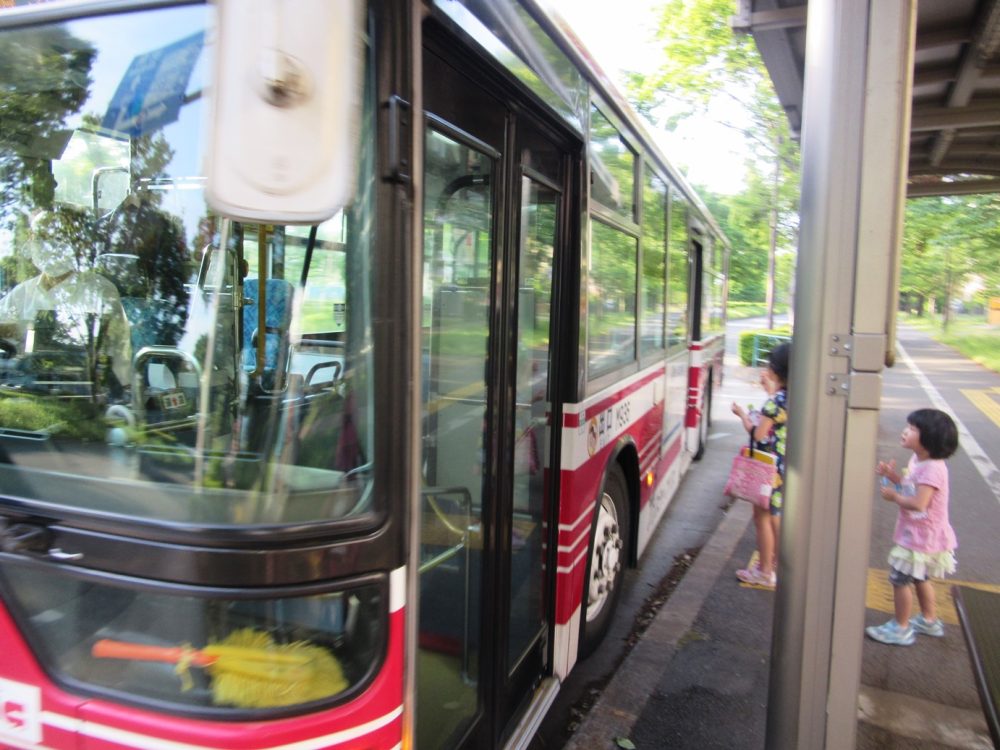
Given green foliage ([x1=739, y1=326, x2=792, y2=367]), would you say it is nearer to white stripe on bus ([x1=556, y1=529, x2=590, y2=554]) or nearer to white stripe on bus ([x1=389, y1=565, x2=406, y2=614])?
white stripe on bus ([x1=556, y1=529, x2=590, y2=554])

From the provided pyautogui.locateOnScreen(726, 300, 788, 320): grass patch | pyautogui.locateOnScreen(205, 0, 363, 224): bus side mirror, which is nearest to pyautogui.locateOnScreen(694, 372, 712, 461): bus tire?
pyautogui.locateOnScreen(205, 0, 363, 224): bus side mirror

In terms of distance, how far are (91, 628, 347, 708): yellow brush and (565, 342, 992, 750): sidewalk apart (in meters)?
2.00

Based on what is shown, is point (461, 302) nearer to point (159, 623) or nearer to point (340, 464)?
point (340, 464)

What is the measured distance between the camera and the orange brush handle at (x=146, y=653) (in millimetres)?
1585

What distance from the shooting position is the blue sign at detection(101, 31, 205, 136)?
1620mm

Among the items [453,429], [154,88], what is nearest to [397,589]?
[453,429]

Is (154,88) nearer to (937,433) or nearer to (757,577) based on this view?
(937,433)

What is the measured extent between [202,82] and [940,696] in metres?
4.09

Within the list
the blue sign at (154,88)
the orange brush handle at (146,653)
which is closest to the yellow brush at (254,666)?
the orange brush handle at (146,653)

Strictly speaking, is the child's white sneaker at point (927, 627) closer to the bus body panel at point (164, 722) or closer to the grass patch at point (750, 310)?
the bus body panel at point (164, 722)

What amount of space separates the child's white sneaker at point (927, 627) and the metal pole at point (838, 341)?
8.74 feet

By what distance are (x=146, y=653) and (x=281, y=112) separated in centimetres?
119

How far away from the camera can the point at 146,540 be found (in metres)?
1.56

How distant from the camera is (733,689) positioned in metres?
3.69
